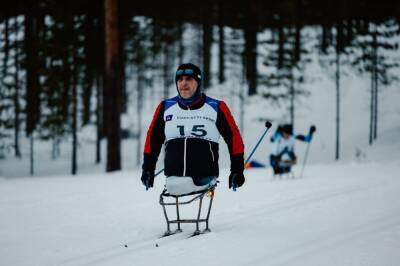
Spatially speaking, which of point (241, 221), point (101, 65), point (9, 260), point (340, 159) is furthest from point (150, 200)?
point (340, 159)

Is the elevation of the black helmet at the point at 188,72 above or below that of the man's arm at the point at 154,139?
above

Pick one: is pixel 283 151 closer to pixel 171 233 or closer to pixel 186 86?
pixel 171 233

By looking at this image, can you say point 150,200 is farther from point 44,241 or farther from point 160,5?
point 160,5

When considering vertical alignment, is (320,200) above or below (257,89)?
below

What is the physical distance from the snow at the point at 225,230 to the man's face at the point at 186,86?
1718 mm

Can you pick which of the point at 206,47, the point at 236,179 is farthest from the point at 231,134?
the point at 206,47

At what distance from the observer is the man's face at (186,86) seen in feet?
16.9

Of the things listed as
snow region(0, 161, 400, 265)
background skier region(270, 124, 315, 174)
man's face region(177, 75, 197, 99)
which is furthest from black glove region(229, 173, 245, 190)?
background skier region(270, 124, 315, 174)

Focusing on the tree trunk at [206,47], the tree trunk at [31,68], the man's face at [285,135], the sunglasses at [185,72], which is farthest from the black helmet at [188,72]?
the tree trunk at [206,47]

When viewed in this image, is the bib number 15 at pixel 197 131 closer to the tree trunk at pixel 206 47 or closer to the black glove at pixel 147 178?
the black glove at pixel 147 178

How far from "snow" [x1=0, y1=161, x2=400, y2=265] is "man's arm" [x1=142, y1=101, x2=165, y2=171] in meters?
0.92

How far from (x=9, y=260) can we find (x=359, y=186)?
7.48 m

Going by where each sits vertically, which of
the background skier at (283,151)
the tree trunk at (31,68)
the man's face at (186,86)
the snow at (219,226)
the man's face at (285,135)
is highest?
the tree trunk at (31,68)

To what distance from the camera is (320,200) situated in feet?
25.1
